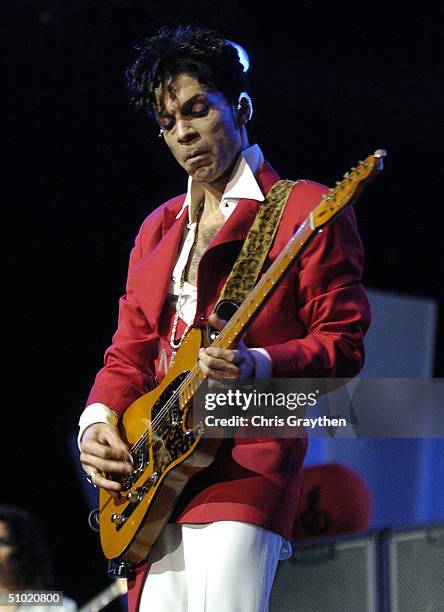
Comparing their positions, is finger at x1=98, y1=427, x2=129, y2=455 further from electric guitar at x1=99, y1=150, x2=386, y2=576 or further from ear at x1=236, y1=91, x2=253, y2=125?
ear at x1=236, y1=91, x2=253, y2=125

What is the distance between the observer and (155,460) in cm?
230

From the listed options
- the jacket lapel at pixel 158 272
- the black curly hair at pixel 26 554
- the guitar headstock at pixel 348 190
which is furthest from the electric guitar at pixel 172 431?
the black curly hair at pixel 26 554

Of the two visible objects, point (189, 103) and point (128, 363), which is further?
point (128, 363)

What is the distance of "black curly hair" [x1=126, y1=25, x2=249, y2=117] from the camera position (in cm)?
251

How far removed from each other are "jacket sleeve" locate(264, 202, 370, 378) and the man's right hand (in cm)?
46

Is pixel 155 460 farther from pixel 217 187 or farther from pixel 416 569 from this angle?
pixel 416 569

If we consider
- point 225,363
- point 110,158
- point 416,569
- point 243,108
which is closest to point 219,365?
point 225,363

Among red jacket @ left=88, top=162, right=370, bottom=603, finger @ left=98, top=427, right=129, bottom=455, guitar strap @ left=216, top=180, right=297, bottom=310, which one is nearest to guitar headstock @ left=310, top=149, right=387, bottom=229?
red jacket @ left=88, top=162, right=370, bottom=603

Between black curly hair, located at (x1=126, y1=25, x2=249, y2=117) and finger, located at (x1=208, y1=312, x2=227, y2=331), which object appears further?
black curly hair, located at (x1=126, y1=25, x2=249, y2=117)

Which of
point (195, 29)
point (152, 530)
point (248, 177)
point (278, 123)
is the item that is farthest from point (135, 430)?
point (278, 123)

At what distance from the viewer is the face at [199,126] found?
2473 millimetres

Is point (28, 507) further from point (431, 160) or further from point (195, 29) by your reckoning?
point (195, 29)

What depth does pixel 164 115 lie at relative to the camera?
99.3 inches

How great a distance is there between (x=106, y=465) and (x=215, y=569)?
1.36 feet
